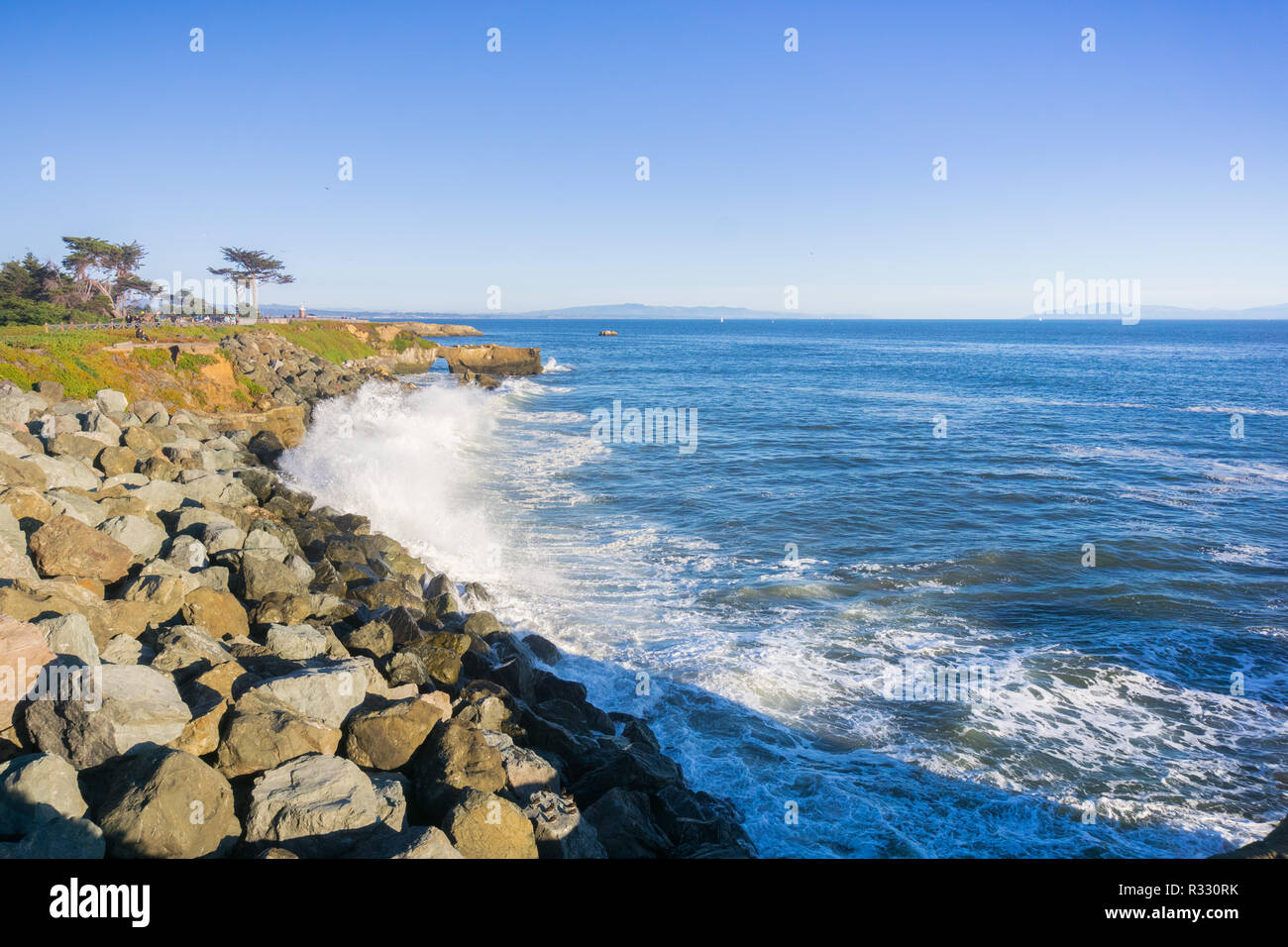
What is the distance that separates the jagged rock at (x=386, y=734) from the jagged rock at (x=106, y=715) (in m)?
1.54

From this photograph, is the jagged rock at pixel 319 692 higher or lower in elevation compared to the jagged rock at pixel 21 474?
lower

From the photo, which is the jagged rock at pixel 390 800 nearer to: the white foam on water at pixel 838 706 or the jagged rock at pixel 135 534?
the white foam on water at pixel 838 706

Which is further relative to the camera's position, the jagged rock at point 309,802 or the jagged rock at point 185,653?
the jagged rock at point 185,653

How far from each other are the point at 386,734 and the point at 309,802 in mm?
1349

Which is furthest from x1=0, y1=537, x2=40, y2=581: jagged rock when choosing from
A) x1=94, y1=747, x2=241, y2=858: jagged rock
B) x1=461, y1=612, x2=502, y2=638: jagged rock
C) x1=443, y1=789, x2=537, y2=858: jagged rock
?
x1=443, y1=789, x2=537, y2=858: jagged rock

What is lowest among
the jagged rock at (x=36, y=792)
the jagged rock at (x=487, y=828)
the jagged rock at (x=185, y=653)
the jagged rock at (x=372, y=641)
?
the jagged rock at (x=487, y=828)

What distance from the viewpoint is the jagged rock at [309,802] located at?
19.0ft

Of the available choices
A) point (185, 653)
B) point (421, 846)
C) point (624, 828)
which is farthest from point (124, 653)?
point (624, 828)

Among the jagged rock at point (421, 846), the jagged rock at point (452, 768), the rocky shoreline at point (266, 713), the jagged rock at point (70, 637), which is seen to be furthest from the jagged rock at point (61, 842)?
the jagged rock at point (452, 768)

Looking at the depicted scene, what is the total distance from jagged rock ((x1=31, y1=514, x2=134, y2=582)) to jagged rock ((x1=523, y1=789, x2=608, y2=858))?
22.1 feet

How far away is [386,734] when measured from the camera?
23.9 feet

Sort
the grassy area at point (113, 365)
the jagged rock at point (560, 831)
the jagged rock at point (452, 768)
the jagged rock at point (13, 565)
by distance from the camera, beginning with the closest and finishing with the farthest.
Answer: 1. the jagged rock at point (560, 831)
2. the jagged rock at point (452, 768)
3. the jagged rock at point (13, 565)
4. the grassy area at point (113, 365)
